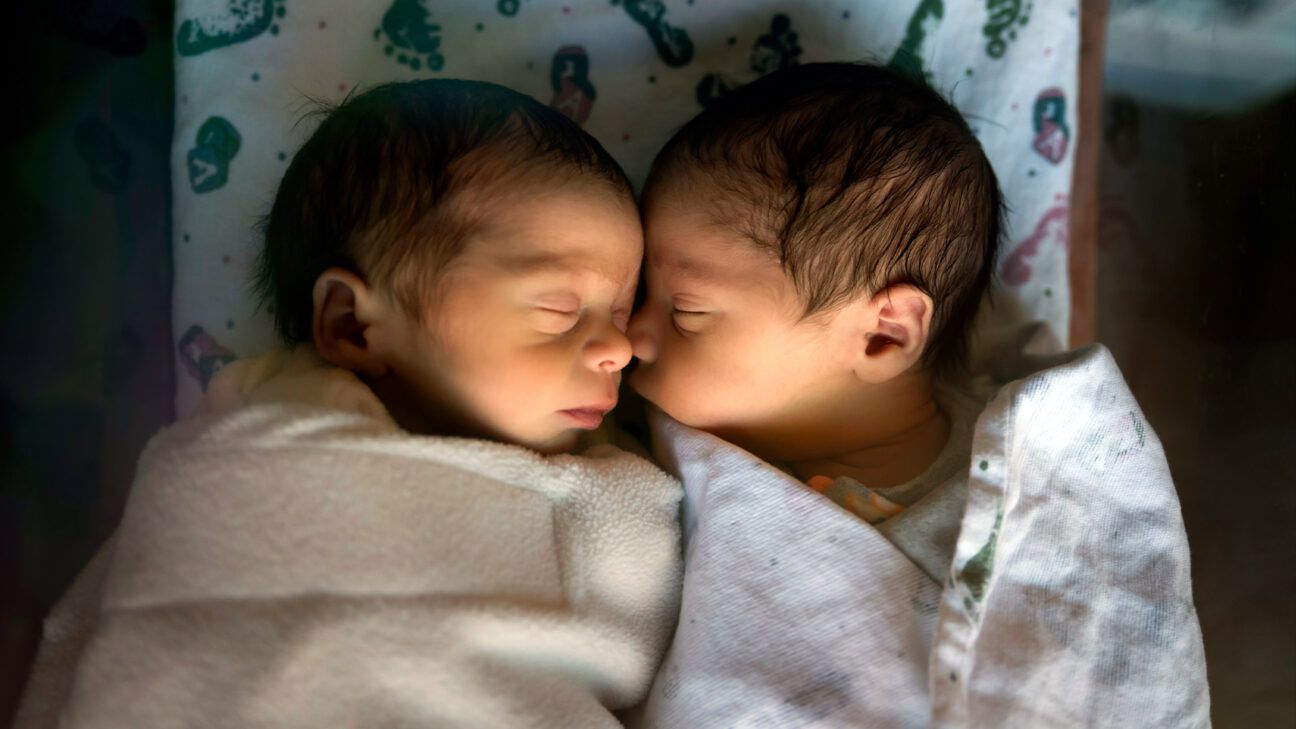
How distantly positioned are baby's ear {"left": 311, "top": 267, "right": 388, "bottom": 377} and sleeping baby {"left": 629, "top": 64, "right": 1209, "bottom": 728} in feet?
0.81

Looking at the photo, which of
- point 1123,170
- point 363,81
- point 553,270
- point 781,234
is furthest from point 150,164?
point 1123,170

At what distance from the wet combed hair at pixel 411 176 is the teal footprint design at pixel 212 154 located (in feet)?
0.79

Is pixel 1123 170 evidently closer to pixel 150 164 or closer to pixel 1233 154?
pixel 1233 154

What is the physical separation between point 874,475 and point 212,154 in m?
0.81

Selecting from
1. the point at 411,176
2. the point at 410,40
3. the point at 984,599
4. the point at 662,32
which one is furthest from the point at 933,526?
the point at 410,40

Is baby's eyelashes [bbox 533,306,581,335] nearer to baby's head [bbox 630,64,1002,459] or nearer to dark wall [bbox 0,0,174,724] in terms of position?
baby's head [bbox 630,64,1002,459]

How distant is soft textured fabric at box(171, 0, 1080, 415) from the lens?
104 cm

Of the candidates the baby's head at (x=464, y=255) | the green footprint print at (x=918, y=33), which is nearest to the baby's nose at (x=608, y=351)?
the baby's head at (x=464, y=255)

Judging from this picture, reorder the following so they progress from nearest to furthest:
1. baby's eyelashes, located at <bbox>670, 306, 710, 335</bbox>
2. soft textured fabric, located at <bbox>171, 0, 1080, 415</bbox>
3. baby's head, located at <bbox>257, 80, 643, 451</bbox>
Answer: baby's head, located at <bbox>257, 80, 643, 451</bbox> → baby's eyelashes, located at <bbox>670, 306, 710, 335</bbox> → soft textured fabric, located at <bbox>171, 0, 1080, 415</bbox>

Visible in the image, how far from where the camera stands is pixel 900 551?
834 millimetres

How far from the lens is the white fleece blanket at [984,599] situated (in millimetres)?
789

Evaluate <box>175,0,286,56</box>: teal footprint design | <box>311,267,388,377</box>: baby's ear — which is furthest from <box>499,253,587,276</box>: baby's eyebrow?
<box>175,0,286,56</box>: teal footprint design

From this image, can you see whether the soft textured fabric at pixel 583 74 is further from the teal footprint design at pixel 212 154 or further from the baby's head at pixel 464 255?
the baby's head at pixel 464 255

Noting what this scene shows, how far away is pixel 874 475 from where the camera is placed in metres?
0.95
